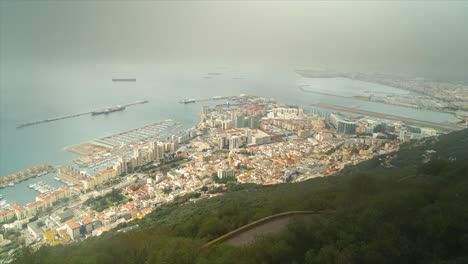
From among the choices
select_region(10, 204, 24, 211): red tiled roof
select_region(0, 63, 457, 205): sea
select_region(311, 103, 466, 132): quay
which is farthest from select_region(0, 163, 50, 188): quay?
select_region(311, 103, 466, 132): quay

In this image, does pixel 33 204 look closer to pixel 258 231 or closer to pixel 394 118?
pixel 258 231

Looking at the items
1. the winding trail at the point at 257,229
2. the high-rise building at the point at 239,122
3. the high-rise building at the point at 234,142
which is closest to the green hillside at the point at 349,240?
the winding trail at the point at 257,229

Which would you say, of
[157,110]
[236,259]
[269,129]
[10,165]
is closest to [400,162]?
[236,259]

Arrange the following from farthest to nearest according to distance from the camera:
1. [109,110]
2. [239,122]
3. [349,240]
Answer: [109,110] < [239,122] < [349,240]

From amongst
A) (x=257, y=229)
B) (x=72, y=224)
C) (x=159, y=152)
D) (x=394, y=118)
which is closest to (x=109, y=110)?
(x=159, y=152)

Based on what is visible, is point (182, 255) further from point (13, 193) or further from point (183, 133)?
point (183, 133)

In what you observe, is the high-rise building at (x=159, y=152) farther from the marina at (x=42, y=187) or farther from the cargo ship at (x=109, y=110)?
the cargo ship at (x=109, y=110)
